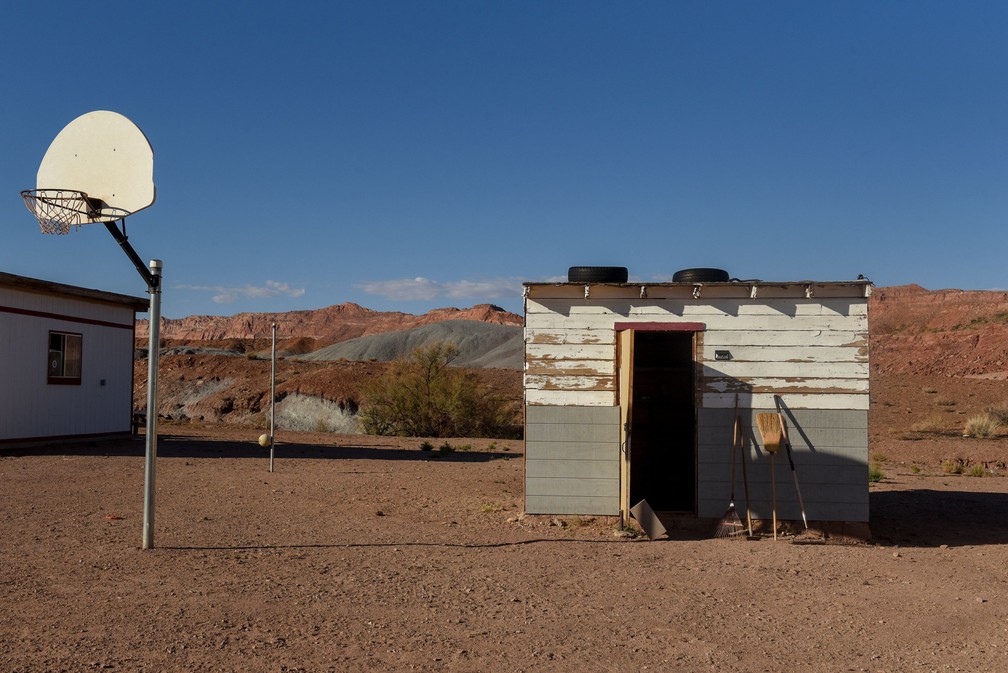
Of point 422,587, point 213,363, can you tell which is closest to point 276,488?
point 422,587

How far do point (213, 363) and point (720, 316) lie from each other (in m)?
39.4

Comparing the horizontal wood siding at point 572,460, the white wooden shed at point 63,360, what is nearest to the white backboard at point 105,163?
the horizontal wood siding at point 572,460

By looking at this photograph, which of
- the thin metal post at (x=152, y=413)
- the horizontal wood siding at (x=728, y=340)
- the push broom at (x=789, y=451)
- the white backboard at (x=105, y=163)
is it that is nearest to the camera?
the white backboard at (x=105, y=163)

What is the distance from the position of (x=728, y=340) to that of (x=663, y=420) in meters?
3.18

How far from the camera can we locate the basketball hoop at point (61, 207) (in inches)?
326

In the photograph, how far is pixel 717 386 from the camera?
10680mm

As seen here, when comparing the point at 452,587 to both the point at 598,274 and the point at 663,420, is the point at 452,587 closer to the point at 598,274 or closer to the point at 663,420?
the point at 598,274

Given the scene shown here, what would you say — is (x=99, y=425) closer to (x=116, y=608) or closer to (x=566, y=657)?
(x=116, y=608)

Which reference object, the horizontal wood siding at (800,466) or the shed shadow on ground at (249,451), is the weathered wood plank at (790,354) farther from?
the shed shadow on ground at (249,451)

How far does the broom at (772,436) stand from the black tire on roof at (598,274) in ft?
8.04

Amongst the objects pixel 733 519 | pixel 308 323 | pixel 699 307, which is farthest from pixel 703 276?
pixel 308 323

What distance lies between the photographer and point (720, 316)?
10.8 m

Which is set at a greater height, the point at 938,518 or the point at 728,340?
the point at 728,340

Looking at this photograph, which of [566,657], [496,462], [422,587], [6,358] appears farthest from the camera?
[496,462]
